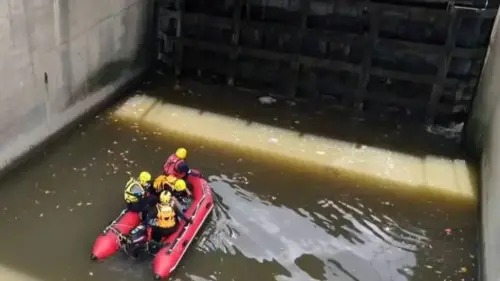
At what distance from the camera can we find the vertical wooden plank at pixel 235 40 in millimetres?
7011

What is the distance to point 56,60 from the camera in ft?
18.2

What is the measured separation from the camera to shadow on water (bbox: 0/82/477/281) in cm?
444

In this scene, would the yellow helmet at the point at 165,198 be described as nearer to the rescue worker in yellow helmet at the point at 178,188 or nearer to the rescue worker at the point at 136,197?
the rescue worker at the point at 136,197

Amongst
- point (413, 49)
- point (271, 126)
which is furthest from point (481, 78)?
point (271, 126)

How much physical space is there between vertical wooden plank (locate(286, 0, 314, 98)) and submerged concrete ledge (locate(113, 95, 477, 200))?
3.04ft

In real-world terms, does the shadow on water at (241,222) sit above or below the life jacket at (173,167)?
below

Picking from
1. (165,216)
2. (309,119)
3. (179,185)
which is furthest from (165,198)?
(309,119)

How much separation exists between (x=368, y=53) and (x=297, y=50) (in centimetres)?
88

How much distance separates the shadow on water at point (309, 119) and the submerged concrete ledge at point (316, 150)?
0.14 m

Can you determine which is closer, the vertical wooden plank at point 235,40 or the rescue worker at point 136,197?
the rescue worker at point 136,197

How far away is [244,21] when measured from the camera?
7066 mm

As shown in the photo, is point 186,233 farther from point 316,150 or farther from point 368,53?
point 368,53

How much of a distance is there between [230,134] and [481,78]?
2.90 metres

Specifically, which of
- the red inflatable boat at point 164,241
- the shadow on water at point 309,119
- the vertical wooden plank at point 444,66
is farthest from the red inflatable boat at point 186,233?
the vertical wooden plank at point 444,66
